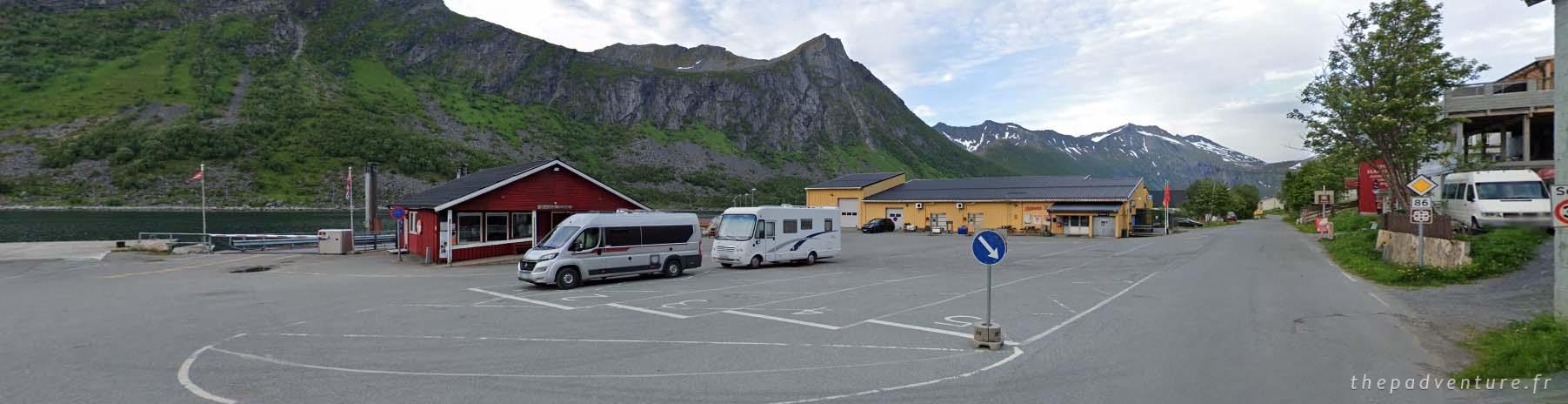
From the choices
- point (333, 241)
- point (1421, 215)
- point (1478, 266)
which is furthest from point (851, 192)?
point (1478, 266)

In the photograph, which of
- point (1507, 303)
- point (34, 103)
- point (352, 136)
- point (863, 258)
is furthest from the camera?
point (352, 136)

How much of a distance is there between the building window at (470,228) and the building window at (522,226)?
1.37 metres

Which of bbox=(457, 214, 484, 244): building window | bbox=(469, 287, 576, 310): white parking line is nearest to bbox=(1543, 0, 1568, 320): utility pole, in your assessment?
bbox=(469, 287, 576, 310): white parking line

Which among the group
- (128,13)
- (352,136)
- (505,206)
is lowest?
(505,206)

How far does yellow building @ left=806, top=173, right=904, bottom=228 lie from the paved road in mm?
42519

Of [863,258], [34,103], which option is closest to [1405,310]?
[863,258]

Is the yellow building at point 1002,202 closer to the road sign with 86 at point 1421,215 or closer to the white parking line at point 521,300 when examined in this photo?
the road sign with 86 at point 1421,215

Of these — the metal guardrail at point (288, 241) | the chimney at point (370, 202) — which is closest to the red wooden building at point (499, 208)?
the metal guardrail at point (288, 241)

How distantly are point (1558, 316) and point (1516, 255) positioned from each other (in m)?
9.72

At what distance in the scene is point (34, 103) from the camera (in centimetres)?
12719

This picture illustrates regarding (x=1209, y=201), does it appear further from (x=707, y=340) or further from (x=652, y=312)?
(x=707, y=340)

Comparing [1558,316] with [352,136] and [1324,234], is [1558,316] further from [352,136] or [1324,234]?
[352,136]

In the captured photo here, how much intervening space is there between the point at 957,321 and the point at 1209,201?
314ft

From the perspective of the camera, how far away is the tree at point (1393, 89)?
22.3 meters
